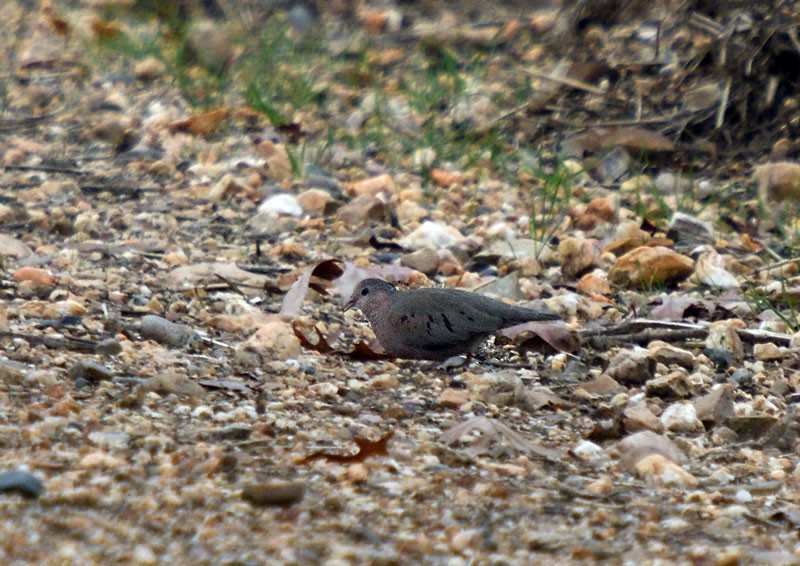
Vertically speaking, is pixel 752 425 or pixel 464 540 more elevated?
pixel 464 540

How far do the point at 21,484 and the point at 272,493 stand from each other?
1.65 ft

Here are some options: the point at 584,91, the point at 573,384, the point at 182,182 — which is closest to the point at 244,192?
the point at 182,182

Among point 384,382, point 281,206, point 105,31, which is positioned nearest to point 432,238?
point 281,206

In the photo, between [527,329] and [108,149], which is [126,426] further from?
[108,149]

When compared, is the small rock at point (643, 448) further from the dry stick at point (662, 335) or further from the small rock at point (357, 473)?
the dry stick at point (662, 335)

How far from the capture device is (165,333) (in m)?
4.01

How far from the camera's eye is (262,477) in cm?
284

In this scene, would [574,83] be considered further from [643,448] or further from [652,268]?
[643,448]

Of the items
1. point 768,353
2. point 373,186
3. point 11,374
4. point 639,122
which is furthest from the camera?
point 639,122

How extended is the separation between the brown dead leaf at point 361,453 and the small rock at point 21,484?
23.8 inches

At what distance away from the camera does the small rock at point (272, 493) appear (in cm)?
267

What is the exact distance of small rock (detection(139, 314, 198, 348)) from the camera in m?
4.00

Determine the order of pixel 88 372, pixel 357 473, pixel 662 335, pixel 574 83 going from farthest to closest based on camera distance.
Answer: pixel 574 83
pixel 662 335
pixel 88 372
pixel 357 473

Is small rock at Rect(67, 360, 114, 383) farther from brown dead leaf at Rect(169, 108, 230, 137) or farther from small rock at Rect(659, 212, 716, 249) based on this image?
brown dead leaf at Rect(169, 108, 230, 137)
